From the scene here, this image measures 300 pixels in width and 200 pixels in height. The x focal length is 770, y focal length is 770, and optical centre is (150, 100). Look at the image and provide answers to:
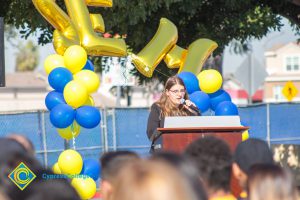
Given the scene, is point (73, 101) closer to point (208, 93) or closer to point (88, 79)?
point (88, 79)

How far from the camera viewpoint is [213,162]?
12.1 ft

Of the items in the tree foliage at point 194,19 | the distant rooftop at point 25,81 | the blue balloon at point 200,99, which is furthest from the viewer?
the distant rooftop at point 25,81

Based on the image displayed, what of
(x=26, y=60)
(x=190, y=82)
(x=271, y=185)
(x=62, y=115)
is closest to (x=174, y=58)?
(x=190, y=82)

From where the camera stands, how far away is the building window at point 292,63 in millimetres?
77125

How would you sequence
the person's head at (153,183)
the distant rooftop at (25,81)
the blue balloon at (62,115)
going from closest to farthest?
1. the person's head at (153,183)
2. the blue balloon at (62,115)
3. the distant rooftop at (25,81)

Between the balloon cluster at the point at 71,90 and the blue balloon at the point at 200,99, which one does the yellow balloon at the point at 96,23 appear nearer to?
the balloon cluster at the point at 71,90

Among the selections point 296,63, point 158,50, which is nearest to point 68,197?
point 158,50

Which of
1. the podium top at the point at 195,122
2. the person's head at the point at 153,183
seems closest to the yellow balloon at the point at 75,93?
the podium top at the point at 195,122

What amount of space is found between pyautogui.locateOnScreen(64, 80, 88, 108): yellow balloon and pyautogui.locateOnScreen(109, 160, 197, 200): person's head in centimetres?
519

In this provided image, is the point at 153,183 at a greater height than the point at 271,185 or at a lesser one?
greater

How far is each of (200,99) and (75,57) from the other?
147 cm

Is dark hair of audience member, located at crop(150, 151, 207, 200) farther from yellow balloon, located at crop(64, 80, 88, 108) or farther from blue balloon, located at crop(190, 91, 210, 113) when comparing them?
blue balloon, located at crop(190, 91, 210, 113)

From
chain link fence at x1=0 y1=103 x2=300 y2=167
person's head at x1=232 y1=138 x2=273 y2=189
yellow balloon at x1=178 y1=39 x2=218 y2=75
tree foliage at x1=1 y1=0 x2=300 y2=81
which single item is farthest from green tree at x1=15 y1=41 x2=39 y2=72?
person's head at x1=232 y1=138 x2=273 y2=189

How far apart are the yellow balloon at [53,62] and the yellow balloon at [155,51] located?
103cm
